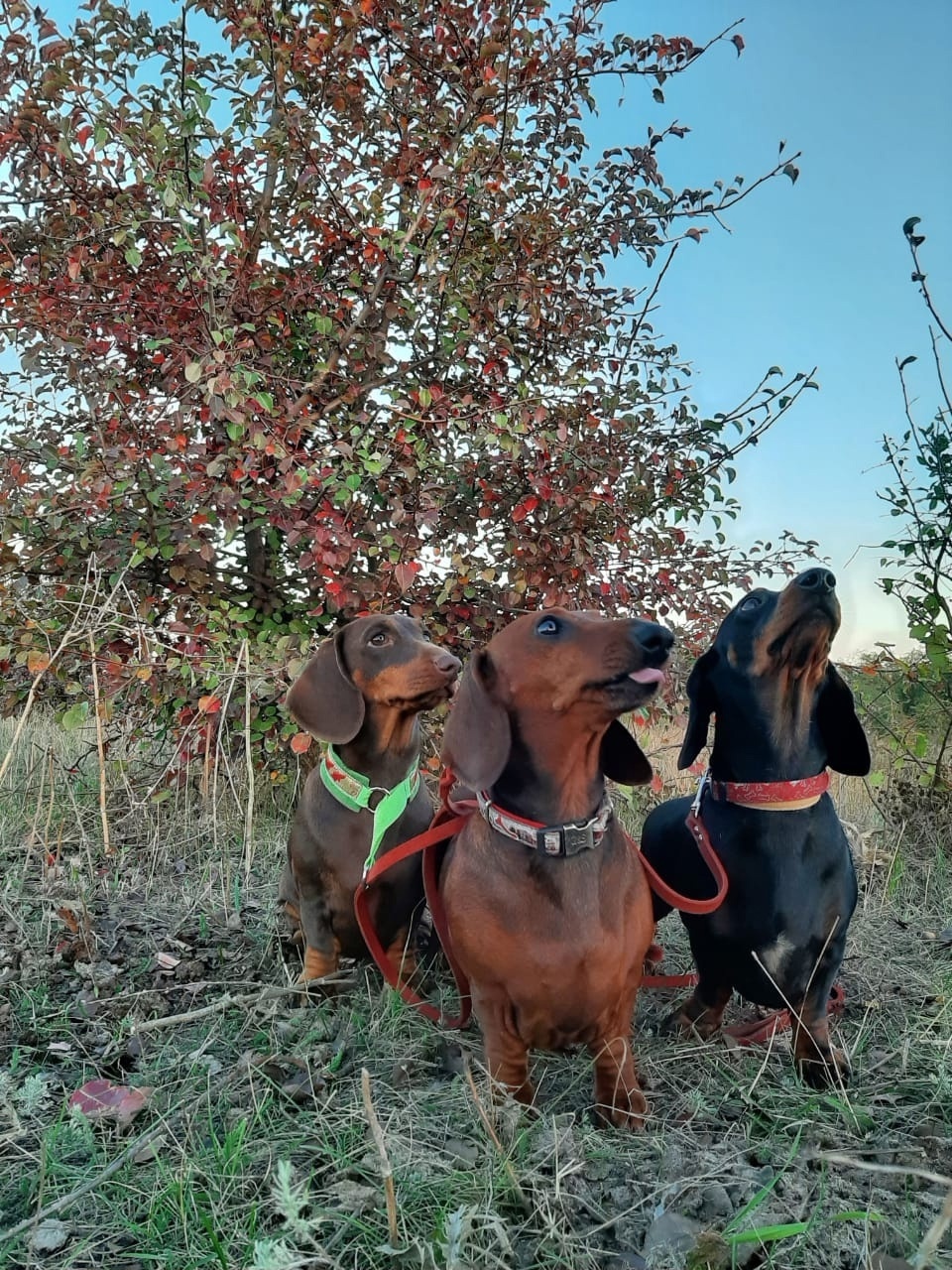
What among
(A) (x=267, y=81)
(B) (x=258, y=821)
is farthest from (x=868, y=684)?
(A) (x=267, y=81)

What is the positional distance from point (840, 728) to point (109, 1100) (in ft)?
6.53

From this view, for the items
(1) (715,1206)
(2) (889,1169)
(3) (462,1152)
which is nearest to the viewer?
(2) (889,1169)

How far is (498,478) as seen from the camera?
15.0 ft

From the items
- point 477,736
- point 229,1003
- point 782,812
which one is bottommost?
point 229,1003

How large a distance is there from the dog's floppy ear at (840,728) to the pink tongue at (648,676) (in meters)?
0.61

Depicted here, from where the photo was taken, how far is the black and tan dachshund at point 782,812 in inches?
83.2

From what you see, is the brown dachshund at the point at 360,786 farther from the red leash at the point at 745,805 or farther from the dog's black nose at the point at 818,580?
the dog's black nose at the point at 818,580

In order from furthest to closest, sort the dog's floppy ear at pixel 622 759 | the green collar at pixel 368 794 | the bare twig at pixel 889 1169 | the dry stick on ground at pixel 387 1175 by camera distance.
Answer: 1. the green collar at pixel 368 794
2. the dog's floppy ear at pixel 622 759
3. the dry stick on ground at pixel 387 1175
4. the bare twig at pixel 889 1169

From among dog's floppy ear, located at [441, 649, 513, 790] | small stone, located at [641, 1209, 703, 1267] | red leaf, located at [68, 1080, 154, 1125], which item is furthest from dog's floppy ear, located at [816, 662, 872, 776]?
red leaf, located at [68, 1080, 154, 1125]

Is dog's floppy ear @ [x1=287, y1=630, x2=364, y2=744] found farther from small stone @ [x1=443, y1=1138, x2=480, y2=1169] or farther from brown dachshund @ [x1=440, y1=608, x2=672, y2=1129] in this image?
small stone @ [x1=443, y1=1138, x2=480, y2=1169]

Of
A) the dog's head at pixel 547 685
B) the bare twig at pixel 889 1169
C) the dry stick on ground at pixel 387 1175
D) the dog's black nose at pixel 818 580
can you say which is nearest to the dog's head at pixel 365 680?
the dog's head at pixel 547 685

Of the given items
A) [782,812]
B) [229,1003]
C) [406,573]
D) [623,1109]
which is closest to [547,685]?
[782,812]

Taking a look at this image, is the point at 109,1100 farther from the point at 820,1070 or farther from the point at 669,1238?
the point at 820,1070

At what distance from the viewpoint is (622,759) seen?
221 centimetres
